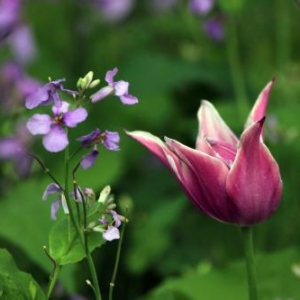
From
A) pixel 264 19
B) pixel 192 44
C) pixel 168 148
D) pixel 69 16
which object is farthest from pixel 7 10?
pixel 168 148

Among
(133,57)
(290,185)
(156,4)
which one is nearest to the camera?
(290,185)

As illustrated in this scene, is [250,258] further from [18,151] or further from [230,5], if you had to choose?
[18,151]

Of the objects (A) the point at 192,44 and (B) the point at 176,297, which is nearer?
(B) the point at 176,297

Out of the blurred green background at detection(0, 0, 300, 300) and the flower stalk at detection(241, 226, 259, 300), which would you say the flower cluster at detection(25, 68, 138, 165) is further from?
the blurred green background at detection(0, 0, 300, 300)

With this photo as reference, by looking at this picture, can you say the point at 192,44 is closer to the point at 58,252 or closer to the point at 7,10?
the point at 7,10

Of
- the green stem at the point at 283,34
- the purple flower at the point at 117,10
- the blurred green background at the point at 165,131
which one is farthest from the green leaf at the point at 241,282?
the purple flower at the point at 117,10

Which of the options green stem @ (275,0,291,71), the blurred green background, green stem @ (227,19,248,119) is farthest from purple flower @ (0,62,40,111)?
green stem @ (275,0,291,71)

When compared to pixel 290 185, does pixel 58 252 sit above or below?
above
